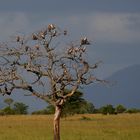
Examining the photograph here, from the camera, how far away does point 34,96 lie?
19562 mm

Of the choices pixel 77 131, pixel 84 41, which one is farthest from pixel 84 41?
pixel 77 131

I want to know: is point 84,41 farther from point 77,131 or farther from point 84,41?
point 77,131

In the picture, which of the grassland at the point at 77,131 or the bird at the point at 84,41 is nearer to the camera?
the bird at the point at 84,41

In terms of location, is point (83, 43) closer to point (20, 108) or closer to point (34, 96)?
point (34, 96)

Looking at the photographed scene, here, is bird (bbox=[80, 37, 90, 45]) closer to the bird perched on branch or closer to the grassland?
the bird perched on branch

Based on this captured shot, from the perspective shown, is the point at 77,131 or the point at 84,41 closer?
the point at 84,41

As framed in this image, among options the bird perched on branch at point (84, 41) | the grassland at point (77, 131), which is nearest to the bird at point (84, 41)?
the bird perched on branch at point (84, 41)

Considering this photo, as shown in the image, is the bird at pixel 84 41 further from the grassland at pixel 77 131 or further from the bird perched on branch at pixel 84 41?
the grassland at pixel 77 131

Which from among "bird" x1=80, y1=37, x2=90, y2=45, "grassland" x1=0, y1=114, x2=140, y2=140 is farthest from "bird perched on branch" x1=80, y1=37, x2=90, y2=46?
"grassland" x1=0, y1=114, x2=140, y2=140

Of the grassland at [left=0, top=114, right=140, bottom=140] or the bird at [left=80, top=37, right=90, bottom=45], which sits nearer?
the bird at [left=80, top=37, right=90, bottom=45]

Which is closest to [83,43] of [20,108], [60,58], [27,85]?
[60,58]

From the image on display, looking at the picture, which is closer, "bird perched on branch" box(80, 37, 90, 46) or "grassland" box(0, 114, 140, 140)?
"bird perched on branch" box(80, 37, 90, 46)

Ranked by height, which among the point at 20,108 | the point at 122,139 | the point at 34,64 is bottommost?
the point at 122,139

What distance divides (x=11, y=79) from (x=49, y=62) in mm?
1507
